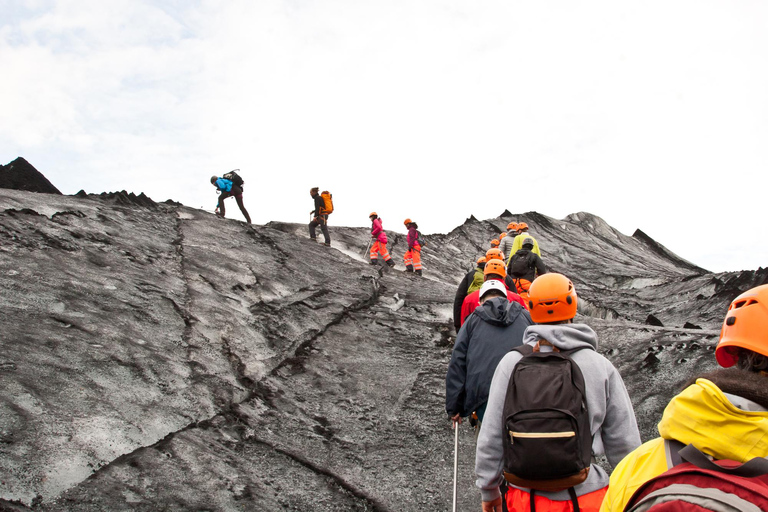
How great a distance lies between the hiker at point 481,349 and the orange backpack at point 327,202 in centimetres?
1150

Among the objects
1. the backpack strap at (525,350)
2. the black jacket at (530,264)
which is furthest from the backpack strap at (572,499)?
the black jacket at (530,264)

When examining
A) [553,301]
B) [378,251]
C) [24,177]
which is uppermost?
[24,177]

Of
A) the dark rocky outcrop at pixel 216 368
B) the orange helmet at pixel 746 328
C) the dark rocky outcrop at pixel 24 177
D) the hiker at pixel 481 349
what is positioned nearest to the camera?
the orange helmet at pixel 746 328

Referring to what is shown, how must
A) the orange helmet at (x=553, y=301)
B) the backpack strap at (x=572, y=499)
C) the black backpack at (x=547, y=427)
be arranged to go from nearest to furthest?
the black backpack at (x=547, y=427)
the backpack strap at (x=572, y=499)
the orange helmet at (x=553, y=301)

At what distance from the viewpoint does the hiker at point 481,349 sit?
4117 millimetres

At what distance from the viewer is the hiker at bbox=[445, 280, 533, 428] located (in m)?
4.12

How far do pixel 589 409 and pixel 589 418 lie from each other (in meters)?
0.07

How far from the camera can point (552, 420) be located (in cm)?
258

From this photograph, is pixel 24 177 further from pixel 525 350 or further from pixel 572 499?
pixel 572 499

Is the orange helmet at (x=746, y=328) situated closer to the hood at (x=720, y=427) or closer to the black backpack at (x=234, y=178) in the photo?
the hood at (x=720, y=427)

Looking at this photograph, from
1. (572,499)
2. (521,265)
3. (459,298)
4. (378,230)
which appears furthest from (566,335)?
(378,230)

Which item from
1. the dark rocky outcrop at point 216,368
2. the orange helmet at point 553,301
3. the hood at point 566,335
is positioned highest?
the orange helmet at point 553,301

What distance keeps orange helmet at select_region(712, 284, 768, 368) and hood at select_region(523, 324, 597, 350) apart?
2.75 ft

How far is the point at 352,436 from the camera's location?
6.68 meters
